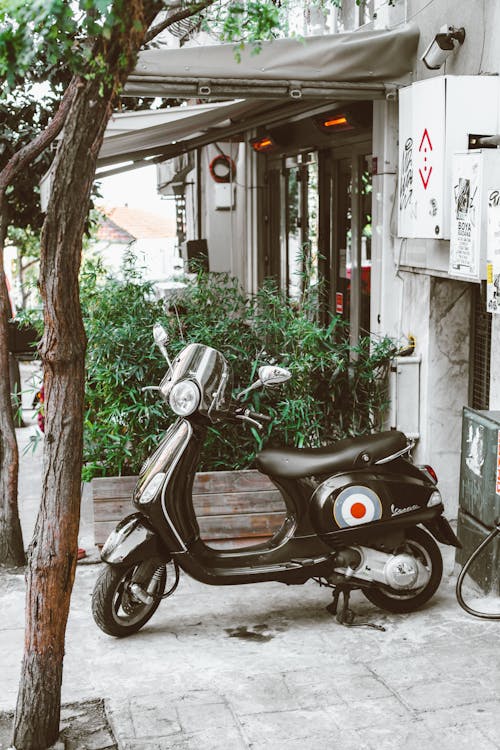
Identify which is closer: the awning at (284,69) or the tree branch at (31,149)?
the tree branch at (31,149)

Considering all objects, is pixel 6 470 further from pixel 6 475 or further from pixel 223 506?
pixel 223 506

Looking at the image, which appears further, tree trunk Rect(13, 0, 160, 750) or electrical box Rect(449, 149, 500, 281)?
electrical box Rect(449, 149, 500, 281)

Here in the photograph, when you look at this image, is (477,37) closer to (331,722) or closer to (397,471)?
(397,471)

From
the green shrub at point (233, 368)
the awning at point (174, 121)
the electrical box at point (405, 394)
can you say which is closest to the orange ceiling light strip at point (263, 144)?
the awning at point (174, 121)

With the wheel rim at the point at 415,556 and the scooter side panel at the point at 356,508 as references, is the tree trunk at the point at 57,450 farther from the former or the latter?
the wheel rim at the point at 415,556

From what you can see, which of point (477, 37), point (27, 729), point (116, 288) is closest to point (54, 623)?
point (27, 729)

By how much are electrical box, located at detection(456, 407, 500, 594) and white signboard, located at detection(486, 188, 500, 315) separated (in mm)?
659

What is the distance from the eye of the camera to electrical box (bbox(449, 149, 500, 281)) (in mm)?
5930

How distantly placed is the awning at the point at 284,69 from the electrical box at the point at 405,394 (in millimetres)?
1992

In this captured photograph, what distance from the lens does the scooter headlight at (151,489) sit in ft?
17.9

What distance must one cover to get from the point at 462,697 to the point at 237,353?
2.98m

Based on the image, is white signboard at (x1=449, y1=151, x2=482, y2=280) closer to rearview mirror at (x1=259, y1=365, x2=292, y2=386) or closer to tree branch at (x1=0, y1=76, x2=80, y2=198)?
rearview mirror at (x1=259, y1=365, x2=292, y2=386)

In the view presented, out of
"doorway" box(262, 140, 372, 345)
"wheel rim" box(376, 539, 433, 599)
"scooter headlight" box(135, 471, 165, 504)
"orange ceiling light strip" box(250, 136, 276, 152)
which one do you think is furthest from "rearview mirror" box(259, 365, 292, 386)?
"orange ceiling light strip" box(250, 136, 276, 152)

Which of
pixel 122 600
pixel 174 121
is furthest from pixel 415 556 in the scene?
pixel 174 121
